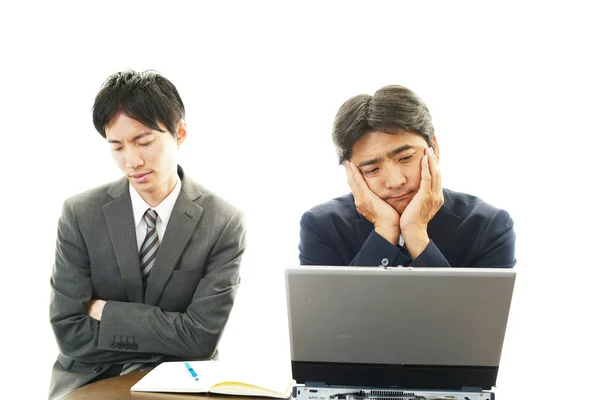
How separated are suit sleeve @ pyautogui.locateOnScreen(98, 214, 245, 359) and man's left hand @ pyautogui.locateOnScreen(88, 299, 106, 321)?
0.07m

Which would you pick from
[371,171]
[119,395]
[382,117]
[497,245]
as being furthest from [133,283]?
[497,245]

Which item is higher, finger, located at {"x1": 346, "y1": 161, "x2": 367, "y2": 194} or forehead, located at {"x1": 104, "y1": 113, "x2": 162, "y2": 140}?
forehead, located at {"x1": 104, "y1": 113, "x2": 162, "y2": 140}

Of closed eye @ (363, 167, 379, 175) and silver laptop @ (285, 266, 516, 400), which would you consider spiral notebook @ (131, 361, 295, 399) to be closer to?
silver laptop @ (285, 266, 516, 400)

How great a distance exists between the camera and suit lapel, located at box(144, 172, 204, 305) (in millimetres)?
2994

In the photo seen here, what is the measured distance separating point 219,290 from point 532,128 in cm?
158

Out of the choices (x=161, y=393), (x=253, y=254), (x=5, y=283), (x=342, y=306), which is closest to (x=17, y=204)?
(x=5, y=283)

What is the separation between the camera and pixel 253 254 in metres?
3.60

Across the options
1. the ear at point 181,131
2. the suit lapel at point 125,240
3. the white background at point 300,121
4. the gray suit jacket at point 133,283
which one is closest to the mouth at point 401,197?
the white background at point 300,121

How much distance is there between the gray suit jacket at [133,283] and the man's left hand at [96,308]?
0.03m

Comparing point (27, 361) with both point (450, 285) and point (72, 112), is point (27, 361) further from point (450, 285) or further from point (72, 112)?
point (450, 285)

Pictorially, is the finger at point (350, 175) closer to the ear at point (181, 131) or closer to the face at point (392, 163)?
the face at point (392, 163)

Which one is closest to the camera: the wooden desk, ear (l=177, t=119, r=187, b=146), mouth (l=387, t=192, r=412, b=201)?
the wooden desk

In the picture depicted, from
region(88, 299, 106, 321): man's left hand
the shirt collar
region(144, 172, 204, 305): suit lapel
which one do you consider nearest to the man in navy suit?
region(144, 172, 204, 305): suit lapel

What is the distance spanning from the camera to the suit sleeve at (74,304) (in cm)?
295
